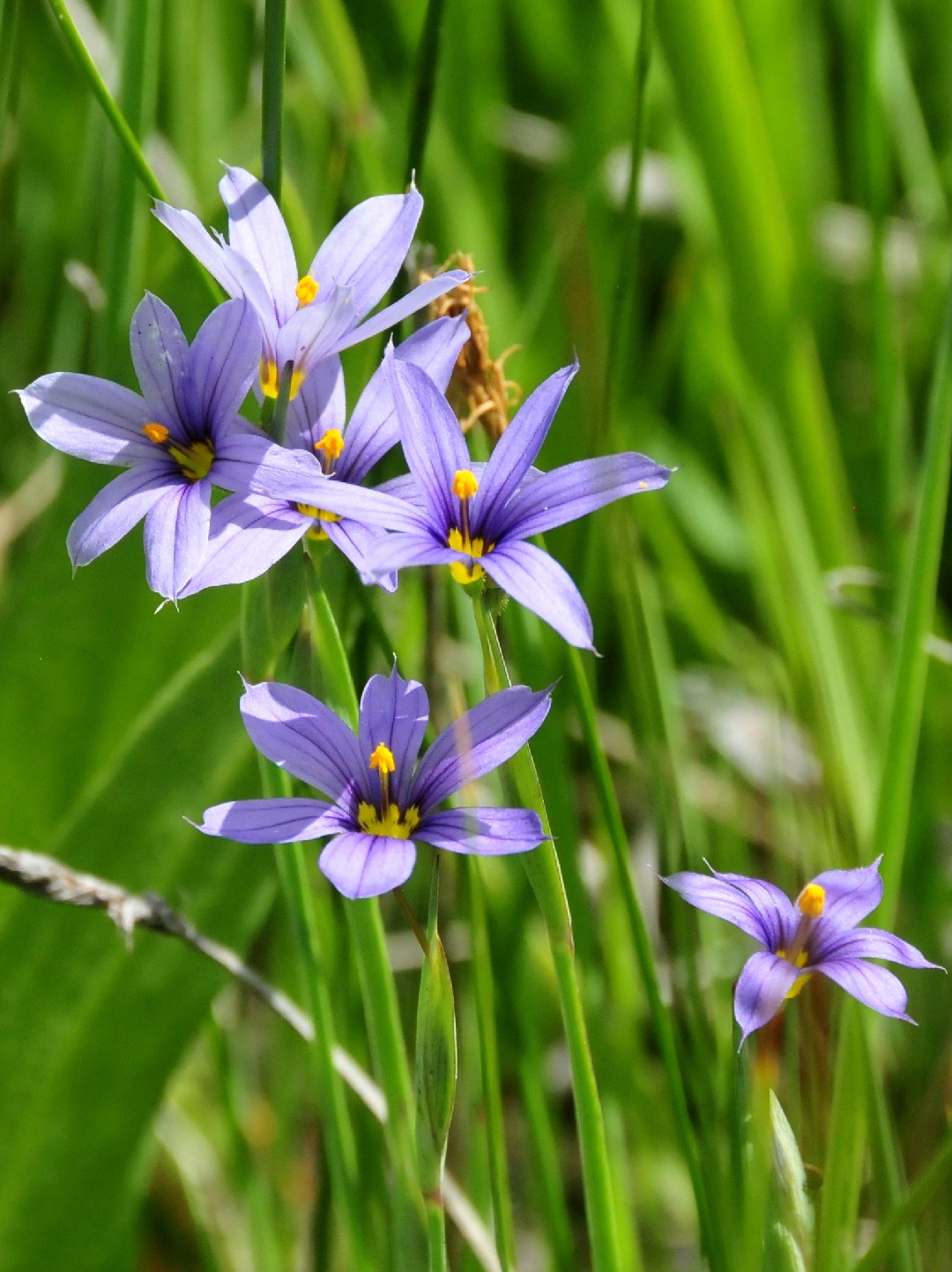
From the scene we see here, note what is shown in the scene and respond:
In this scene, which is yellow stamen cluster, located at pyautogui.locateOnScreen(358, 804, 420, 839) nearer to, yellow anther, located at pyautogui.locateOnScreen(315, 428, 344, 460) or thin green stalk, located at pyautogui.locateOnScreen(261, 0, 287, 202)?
yellow anther, located at pyautogui.locateOnScreen(315, 428, 344, 460)

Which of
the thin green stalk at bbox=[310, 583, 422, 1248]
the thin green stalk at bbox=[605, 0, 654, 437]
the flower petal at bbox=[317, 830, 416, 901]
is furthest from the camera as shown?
the thin green stalk at bbox=[605, 0, 654, 437]

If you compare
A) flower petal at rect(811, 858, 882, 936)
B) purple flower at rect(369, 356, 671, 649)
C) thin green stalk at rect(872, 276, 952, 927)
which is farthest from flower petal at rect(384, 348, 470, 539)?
thin green stalk at rect(872, 276, 952, 927)

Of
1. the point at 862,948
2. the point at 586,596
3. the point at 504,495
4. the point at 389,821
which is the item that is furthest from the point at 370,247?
the point at 586,596

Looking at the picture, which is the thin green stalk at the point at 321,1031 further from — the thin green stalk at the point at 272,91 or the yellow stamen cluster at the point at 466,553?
the thin green stalk at the point at 272,91

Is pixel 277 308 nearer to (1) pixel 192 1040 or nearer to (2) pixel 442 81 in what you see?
(1) pixel 192 1040

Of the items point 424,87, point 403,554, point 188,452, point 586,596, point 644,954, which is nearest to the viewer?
point 403,554

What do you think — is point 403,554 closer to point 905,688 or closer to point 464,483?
point 464,483
